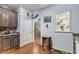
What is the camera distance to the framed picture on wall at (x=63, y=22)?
240cm

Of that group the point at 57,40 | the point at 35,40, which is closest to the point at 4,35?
the point at 35,40

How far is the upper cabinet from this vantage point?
233 cm

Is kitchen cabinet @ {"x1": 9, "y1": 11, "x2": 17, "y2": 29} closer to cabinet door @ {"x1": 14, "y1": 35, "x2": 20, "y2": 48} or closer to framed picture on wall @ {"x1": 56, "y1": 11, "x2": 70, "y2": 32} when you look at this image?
cabinet door @ {"x1": 14, "y1": 35, "x2": 20, "y2": 48}

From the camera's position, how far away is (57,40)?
2.51 metres

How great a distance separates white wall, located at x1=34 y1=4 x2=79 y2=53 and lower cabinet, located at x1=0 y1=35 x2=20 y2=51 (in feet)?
2.13

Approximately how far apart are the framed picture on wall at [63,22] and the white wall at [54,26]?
8 cm

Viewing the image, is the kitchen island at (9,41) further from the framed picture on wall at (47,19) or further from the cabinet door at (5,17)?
the framed picture on wall at (47,19)

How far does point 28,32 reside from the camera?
8.36 ft

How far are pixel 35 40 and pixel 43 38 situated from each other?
0.20 meters

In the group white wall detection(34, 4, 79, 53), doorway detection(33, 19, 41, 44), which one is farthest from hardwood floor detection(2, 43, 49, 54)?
white wall detection(34, 4, 79, 53)

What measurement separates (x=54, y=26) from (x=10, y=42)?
43.8 inches

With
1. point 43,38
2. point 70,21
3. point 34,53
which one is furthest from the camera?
point 43,38

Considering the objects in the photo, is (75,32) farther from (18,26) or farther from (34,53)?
(18,26)
